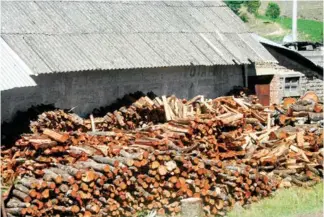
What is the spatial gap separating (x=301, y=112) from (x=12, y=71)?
819cm

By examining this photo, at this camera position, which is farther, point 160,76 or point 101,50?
point 160,76

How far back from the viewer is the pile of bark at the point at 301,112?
745 inches

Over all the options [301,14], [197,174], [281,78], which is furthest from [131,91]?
[301,14]

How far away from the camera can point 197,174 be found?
46.6ft

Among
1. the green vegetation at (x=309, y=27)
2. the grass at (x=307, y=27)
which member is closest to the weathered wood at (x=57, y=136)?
the grass at (x=307, y=27)

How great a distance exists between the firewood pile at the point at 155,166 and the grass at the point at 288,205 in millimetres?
247

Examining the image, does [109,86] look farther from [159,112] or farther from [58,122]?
[58,122]

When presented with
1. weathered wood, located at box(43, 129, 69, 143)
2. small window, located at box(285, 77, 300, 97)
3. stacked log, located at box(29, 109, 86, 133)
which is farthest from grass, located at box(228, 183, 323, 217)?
small window, located at box(285, 77, 300, 97)

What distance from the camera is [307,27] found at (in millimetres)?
75812

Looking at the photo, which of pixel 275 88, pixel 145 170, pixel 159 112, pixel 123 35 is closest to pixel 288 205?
pixel 145 170

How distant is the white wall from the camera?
16984 mm

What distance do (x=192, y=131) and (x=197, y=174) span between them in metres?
1.51

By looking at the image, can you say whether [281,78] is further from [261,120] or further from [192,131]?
[192,131]

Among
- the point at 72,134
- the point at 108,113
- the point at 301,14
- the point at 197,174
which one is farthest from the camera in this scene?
the point at 301,14
